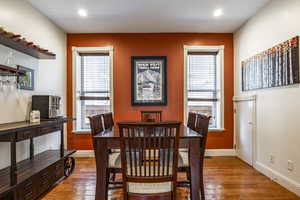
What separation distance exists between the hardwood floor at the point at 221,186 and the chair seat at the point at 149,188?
37.8 inches

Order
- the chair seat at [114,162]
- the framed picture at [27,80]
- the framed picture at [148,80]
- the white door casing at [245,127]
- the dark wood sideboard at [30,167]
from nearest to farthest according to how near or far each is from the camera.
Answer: the dark wood sideboard at [30,167]
the chair seat at [114,162]
the framed picture at [27,80]
the white door casing at [245,127]
the framed picture at [148,80]

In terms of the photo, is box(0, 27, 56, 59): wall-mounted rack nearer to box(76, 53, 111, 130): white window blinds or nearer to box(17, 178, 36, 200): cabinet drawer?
box(76, 53, 111, 130): white window blinds

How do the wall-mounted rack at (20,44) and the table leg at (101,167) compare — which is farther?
the wall-mounted rack at (20,44)

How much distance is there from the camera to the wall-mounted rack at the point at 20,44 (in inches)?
88.8

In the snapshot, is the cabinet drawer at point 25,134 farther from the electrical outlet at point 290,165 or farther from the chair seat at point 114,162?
the electrical outlet at point 290,165

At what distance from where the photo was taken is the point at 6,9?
263 cm

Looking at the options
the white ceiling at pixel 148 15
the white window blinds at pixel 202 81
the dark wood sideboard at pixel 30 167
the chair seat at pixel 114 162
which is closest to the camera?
the dark wood sideboard at pixel 30 167

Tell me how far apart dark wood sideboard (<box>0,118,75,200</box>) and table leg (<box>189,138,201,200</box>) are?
1678 millimetres

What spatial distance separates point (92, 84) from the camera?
14.9ft

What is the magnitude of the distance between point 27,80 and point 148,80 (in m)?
2.19

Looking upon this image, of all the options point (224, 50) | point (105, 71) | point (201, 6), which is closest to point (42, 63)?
point (105, 71)

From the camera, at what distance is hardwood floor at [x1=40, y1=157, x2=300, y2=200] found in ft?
8.45

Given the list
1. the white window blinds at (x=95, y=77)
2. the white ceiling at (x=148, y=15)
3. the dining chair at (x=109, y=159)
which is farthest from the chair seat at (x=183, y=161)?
the white window blinds at (x=95, y=77)

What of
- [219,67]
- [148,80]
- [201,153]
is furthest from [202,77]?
[201,153]
